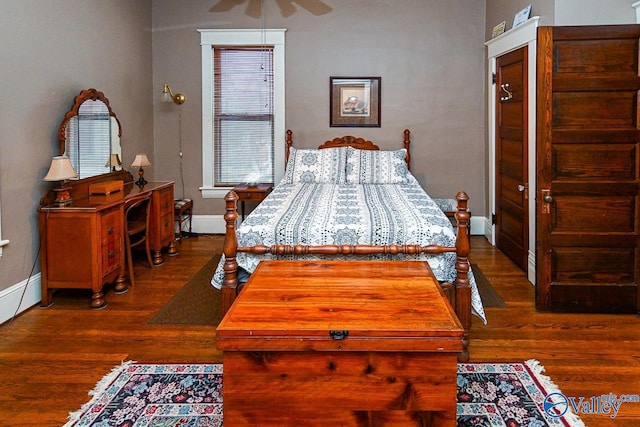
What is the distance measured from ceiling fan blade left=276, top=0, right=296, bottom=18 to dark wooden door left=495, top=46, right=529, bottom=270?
2.23 metres

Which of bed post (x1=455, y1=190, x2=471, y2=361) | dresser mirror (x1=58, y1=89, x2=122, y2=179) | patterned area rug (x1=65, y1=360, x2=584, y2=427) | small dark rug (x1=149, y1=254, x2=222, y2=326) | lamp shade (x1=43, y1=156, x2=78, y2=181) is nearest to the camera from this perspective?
patterned area rug (x1=65, y1=360, x2=584, y2=427)

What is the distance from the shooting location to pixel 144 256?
17.0 ft

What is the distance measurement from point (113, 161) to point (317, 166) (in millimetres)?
1891

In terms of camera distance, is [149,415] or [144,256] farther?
[144,256]

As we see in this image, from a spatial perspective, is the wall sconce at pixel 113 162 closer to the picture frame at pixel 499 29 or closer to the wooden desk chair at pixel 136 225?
the wooden desk chair at pixel 136 225

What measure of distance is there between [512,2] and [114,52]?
3.65 meters

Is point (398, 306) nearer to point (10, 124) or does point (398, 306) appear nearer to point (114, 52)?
point (10, 124)

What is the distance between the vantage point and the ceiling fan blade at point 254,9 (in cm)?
587

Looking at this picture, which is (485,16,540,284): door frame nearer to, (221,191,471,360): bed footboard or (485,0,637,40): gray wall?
(485,0,637,40): gray wall

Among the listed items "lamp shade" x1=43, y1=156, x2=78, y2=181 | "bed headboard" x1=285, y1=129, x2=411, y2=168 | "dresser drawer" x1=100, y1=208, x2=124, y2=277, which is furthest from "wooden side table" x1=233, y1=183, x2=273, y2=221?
"lamp shade" x1=43, y1=156, x2=78, y2=181

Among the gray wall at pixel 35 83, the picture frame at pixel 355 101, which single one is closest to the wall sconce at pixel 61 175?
the gray wall at pixel 35 83

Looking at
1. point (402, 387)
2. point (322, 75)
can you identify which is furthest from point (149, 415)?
point (322, 75)

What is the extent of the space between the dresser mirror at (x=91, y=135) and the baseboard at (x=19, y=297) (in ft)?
3.07

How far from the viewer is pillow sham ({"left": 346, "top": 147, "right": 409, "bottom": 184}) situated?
17.2 ft
